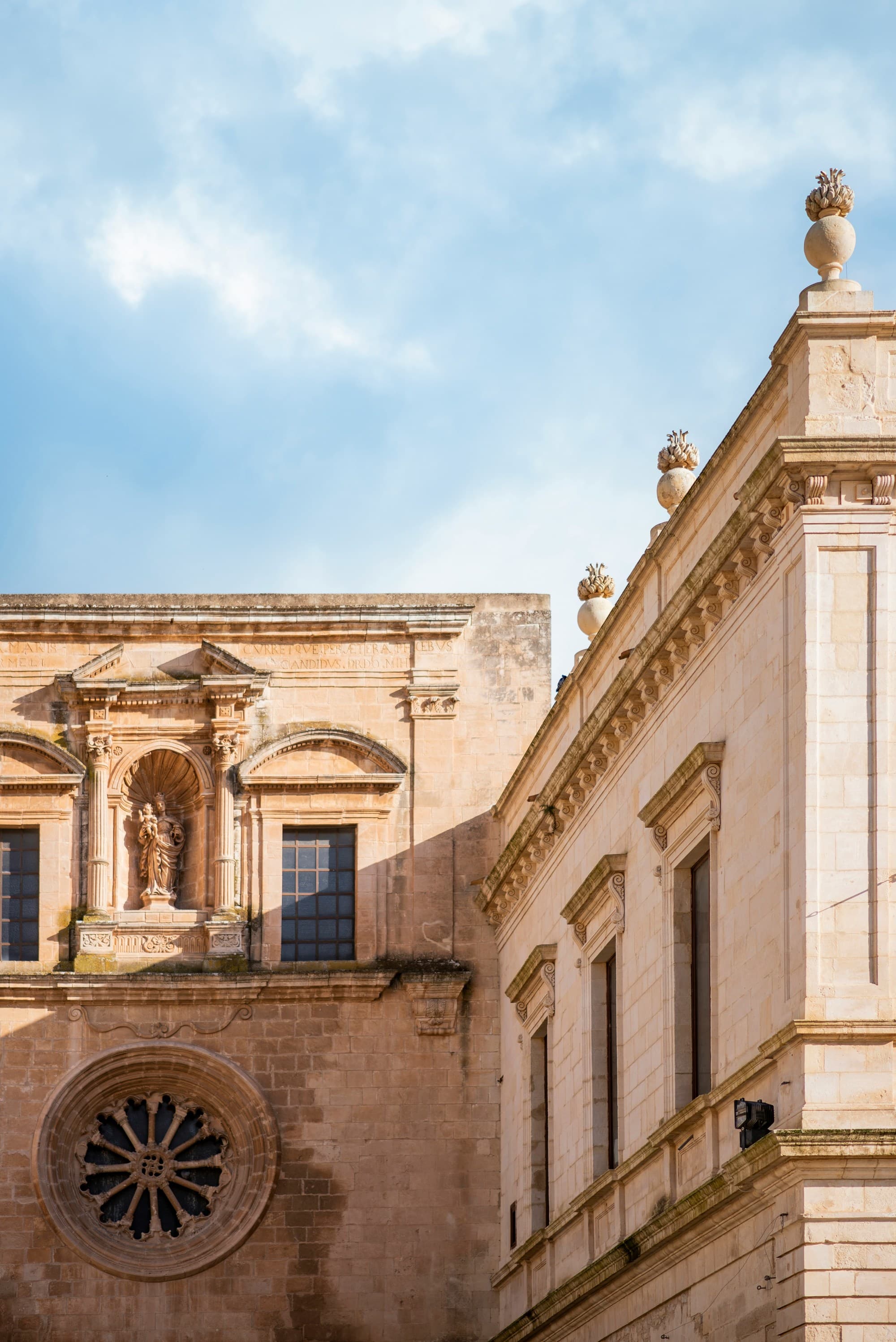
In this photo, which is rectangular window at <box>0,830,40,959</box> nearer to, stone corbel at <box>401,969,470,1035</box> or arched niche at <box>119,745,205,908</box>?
arched niche at <box>119,745,205,908</box>

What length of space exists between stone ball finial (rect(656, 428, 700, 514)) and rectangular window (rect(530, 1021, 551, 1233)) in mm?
5704

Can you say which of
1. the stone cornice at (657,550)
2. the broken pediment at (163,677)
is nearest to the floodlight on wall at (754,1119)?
the stone cornice at (657,550)

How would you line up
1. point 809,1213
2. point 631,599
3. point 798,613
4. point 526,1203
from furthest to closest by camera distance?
1. point 526,1203
2. point 631,599
3. point 798,613
4. point 809,1213

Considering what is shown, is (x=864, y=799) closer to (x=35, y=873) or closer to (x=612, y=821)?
(x=612, y=821)

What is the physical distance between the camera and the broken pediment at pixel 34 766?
90.5 feet

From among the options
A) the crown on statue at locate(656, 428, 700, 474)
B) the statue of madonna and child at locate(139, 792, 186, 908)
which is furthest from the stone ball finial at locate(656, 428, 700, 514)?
the statue of madonna and child at locate(139, 792, 186, 908)

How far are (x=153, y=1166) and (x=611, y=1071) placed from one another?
26.7 ft

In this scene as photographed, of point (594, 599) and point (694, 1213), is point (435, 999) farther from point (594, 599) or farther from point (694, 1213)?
point (694, 1213)

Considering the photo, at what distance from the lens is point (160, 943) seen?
2730 cm

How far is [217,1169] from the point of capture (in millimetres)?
27078

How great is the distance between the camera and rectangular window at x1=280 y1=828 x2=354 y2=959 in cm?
2755

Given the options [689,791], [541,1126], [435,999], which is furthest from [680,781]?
[435,999]

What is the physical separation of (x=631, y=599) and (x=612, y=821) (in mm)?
1863

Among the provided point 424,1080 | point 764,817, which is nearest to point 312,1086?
point 424,1080
